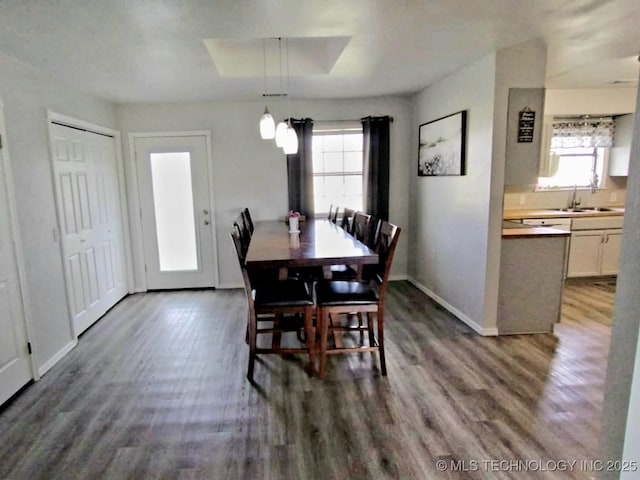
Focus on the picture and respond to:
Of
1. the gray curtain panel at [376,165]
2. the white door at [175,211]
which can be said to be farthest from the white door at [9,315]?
the gray curtain panel at [376,165]

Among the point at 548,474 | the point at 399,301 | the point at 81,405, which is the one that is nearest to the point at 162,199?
the point at 81,405

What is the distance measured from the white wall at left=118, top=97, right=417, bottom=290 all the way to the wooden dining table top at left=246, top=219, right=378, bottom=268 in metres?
1.15

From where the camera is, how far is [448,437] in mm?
2002

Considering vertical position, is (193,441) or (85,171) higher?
(85,171)

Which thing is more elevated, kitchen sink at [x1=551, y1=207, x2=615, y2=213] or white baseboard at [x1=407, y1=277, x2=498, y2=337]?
kitchen sink at [x1=551, y1=207, x2=615, y2=213]

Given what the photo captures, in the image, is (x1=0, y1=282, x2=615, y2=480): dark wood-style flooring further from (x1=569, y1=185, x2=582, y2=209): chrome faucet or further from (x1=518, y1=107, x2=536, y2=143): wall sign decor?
(x1=569, y1=185, x2=582, y2=209): chrome faucet

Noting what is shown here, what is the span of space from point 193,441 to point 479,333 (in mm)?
2447

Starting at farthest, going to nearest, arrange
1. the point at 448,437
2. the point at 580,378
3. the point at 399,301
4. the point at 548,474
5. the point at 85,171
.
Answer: the point at 399,301
the point at 85,171
the point at 580,378
the point at 448,437
the point at 548,474

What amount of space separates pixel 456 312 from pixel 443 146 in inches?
66.8

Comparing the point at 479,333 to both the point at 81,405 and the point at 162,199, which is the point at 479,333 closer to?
the point at 81,405

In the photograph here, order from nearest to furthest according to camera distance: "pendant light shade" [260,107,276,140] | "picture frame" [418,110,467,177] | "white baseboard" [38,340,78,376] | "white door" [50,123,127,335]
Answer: "white baseboard" [38,340,78,376] → "pendant light shade" [260,107,276,140] → "white door" [50,123,127,335] → "picture frame" [418,110,467,177]

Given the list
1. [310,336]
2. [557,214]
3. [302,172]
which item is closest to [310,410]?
[310,336]

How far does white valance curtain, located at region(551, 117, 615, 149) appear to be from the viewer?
479cm

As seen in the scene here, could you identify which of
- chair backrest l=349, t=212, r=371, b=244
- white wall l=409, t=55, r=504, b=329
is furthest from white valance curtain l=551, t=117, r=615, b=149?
chair backrest l=349, t=212, r=371, b=244
